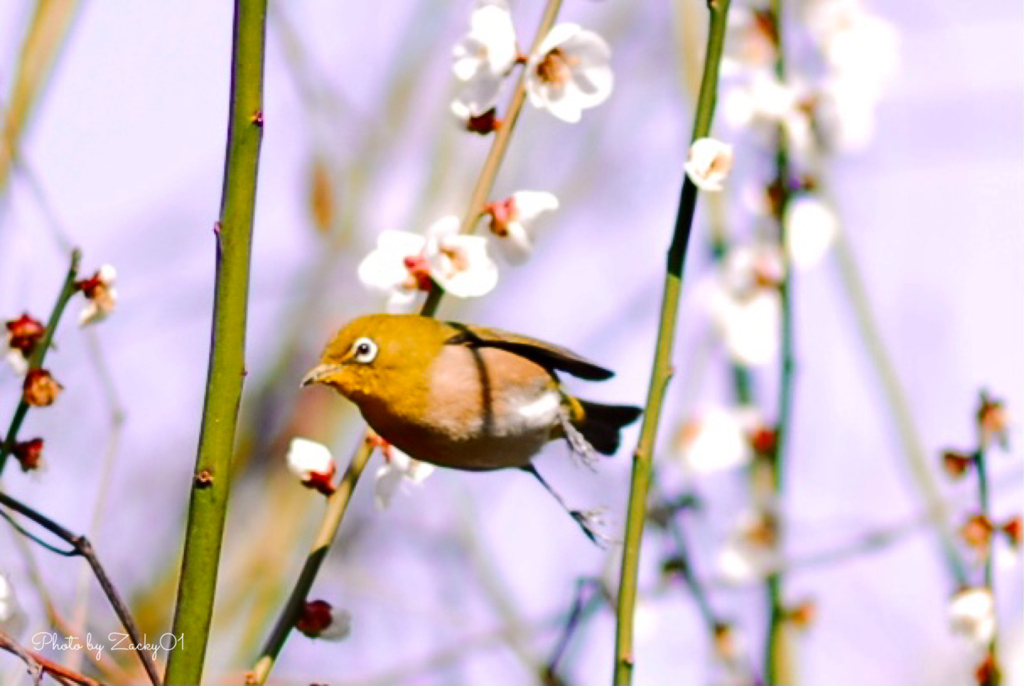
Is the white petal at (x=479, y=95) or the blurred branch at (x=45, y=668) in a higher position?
the white petal at (x=479, y=95)

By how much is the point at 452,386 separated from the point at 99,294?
33.4 inches

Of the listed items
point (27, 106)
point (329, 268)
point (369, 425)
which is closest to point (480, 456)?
point (369, 425)

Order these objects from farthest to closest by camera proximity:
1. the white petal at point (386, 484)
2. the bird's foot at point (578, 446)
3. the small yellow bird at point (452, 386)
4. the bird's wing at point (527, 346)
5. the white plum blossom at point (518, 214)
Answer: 1. the bird's foot at point (578, 446)
2. the bird's wing at point (527, 346)
3. the small yellow bird at point (452, 386)
4. the white petal at point (386, 484)
5. the white plum blossom at point (518, 214)

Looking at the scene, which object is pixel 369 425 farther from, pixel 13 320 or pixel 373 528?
pixel 373 528

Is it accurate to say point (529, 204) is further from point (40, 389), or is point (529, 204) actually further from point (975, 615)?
point (975, 615)

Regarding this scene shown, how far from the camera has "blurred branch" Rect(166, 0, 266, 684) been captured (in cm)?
181

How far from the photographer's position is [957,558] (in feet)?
9.23

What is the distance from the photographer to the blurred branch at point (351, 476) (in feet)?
6.73

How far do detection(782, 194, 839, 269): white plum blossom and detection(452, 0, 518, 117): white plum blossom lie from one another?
105 centimetres

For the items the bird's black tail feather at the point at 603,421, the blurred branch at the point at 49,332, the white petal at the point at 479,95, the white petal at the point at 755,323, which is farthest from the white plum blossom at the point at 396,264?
the white petal at the point at 755,323

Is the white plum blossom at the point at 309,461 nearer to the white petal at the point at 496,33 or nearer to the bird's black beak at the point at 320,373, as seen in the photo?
the bird's black beak at the point at 320,373

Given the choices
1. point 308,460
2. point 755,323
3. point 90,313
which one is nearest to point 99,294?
point 90,313

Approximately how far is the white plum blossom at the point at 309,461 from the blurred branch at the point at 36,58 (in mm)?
881

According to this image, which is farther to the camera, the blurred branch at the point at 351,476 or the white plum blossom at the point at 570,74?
the white plum blossom at the point at 570,74
